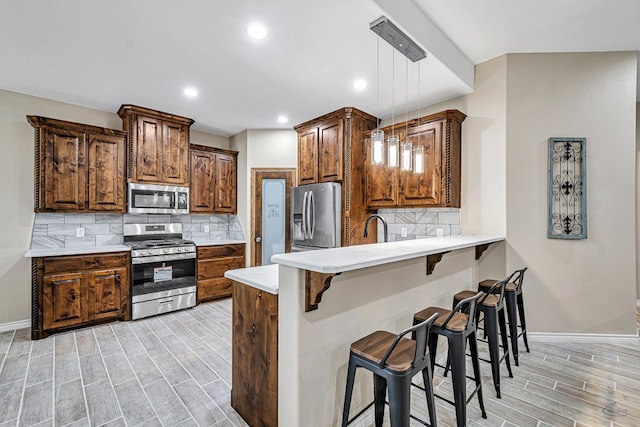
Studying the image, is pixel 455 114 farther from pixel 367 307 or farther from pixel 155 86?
pixel 155 86

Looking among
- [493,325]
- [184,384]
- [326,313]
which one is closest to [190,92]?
[184,384]

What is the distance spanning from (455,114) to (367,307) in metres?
2.47

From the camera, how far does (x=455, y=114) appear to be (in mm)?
3354

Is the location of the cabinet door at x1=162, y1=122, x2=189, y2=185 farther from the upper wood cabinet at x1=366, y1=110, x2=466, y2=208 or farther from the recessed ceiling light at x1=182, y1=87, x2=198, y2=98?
the upper wood cabinet at x1=366, y1=110, x2=466, y2=208

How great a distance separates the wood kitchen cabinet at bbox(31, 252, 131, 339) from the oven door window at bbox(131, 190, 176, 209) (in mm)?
718

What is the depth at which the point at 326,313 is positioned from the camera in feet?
5.65

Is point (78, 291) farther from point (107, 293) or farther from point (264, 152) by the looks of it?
point (264, 152)

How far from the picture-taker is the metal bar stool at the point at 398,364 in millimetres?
1426

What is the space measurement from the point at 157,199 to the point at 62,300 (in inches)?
61.4

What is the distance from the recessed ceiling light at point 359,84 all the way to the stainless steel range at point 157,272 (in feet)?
9.90

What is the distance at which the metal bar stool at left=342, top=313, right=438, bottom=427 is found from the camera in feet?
4.68

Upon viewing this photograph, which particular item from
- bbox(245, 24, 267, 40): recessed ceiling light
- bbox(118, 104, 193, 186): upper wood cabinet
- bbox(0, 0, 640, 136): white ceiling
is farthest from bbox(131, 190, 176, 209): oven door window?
bbox(245, 24, 267, 40): recessed ceiling light

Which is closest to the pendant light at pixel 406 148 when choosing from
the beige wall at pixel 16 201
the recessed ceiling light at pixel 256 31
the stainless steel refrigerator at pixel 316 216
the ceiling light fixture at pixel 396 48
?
the ceiling light fixture at pixel 396 48

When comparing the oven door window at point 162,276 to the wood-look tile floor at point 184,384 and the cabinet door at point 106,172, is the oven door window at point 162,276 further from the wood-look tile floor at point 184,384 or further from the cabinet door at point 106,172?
the cabinet door at point 106,172
